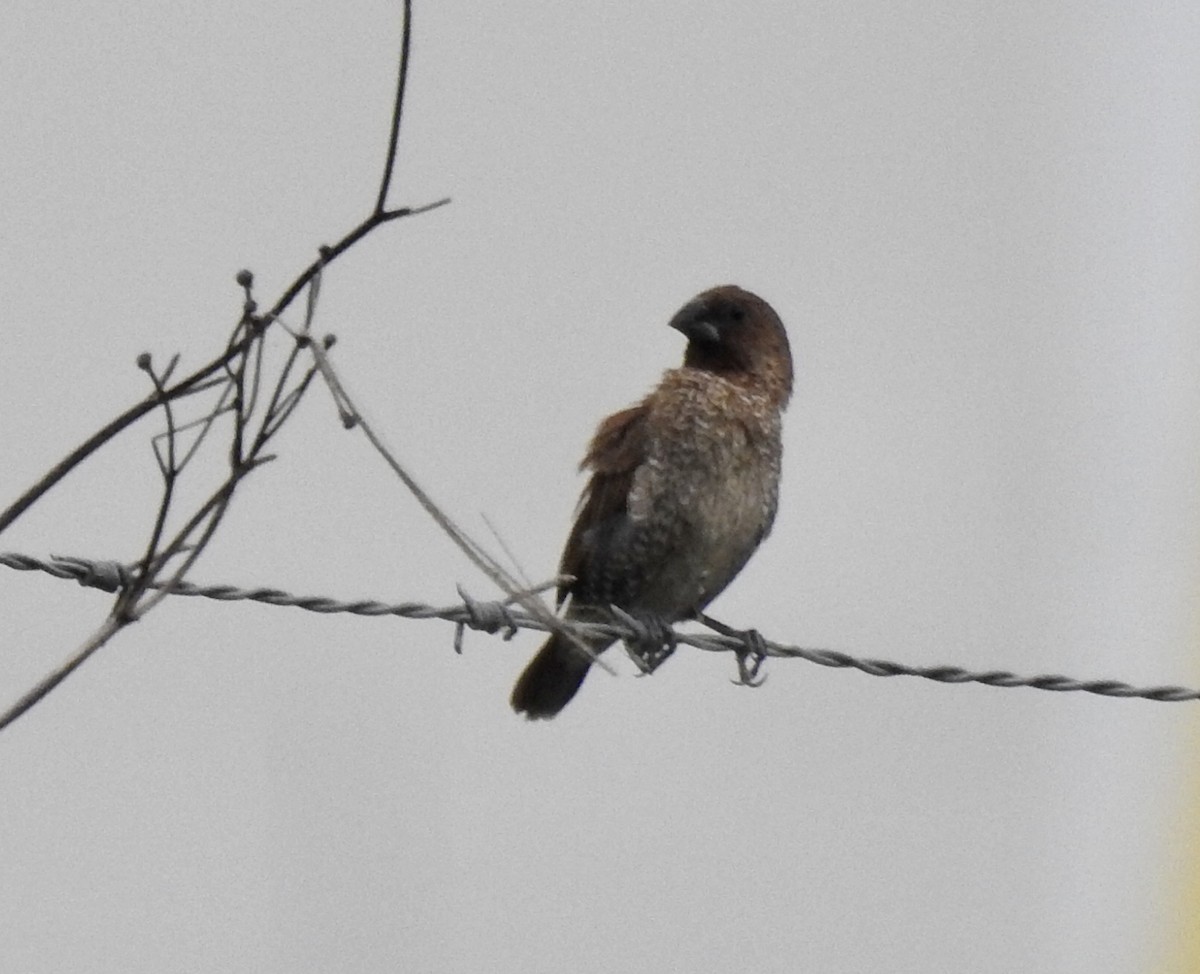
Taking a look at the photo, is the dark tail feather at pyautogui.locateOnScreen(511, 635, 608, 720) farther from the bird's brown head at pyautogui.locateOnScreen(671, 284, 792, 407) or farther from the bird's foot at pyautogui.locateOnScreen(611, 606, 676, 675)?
the bird's brown head at pyautogui.locateOnScreen(671, 284, 792, 407)

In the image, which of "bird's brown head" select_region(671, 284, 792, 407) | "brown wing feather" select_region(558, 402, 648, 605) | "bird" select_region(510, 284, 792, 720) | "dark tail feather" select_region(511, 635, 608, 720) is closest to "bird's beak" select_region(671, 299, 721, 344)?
"bird's brown head" select_region(671, 284, 792, 407)

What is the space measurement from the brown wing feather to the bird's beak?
0.49m

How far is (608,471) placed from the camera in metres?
7.22

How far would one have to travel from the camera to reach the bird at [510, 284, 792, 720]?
7098 mm

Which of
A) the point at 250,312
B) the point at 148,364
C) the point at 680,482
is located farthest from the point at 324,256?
the point at 680,482

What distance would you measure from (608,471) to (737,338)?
78 cm

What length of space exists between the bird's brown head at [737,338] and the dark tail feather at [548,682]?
107 cm

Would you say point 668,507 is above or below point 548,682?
above

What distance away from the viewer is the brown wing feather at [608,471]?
717 centimetres

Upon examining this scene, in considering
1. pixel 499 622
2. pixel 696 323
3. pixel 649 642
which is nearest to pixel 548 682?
pixel 649 642

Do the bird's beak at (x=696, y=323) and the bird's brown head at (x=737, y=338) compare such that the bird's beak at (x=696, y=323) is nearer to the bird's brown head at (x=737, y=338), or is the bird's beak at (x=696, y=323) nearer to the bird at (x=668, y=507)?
the bird's brown head at (x=737, y=338)

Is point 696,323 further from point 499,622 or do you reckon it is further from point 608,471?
point 499,622

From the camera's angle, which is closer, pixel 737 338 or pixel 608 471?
pixel 608 471

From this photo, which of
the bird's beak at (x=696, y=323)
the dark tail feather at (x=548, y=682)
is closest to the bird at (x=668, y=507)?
the dark tail feather at (x=548, y=682)
